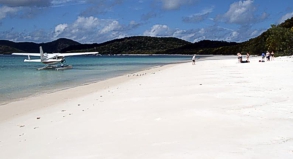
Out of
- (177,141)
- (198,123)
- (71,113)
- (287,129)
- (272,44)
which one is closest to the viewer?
(177,141)

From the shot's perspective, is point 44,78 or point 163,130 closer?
point 163,130

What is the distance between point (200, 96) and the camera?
34.2 ft

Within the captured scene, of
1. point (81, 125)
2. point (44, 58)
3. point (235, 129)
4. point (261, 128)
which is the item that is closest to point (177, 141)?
point (235, 129)

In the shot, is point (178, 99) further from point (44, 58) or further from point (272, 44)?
point (272, 44)

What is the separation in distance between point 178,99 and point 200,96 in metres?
0.80

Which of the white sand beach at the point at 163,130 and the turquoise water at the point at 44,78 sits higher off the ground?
the white sand beach at the point at 163,130

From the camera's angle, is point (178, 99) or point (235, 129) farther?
point (178, 99)

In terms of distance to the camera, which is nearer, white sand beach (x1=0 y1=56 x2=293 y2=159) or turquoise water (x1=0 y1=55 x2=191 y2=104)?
white sand beach (x1=0 y1=56 x2=293 y2=159)

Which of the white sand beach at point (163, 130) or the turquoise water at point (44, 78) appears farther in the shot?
the turquoise water at point (44, 78)

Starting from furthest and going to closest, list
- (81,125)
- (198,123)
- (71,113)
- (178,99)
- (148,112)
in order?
(178,99)
(71,113)
(148,112)
(81,125)
(198,123)

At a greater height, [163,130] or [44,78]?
[163,130]

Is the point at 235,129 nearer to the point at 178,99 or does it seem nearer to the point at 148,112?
the point at 148,112

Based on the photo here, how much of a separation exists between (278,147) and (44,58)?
5047 centimetres

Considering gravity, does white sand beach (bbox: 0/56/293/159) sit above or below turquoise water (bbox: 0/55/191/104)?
above
